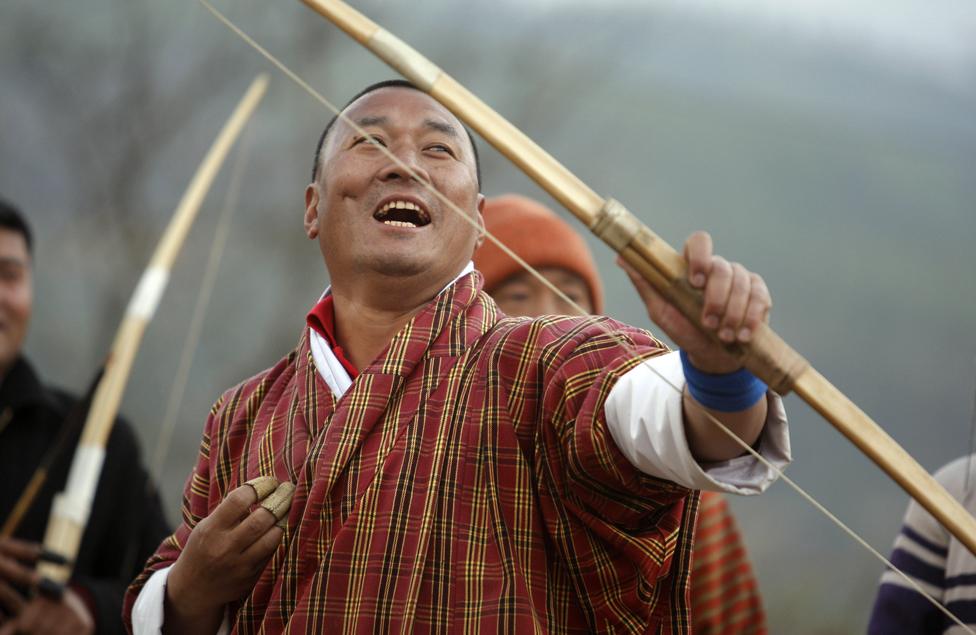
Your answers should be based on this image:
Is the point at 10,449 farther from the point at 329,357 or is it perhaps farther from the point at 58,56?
the point at 58,56

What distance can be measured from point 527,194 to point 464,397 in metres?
4.58

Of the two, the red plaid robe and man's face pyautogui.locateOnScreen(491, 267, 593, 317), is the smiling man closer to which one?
the red plaid robe

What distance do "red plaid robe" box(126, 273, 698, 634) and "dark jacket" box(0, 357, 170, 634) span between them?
139cm

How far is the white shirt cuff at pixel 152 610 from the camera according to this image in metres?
1.91

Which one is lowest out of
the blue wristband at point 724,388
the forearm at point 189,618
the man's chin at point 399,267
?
the forearm at point 189,618

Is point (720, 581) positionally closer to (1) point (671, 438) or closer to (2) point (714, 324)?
(1) point (671, 438)

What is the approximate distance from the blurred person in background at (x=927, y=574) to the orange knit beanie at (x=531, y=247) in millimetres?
1159

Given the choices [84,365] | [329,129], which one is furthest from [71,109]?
[329,129]

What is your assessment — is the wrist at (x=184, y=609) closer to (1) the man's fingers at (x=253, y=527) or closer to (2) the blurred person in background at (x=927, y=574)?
(1) the man's fingers at (x=253, y=527)

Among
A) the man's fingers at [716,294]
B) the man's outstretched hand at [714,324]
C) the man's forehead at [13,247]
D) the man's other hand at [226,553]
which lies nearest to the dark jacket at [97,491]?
the man's forehead at [13,247]

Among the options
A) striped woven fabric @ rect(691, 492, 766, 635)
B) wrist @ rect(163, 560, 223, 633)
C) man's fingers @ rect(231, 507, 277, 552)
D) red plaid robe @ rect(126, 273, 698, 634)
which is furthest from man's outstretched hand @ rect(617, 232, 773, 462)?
striped woven fabric @ rect(691, 492, 766, 635)

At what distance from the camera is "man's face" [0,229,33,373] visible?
3.22 metres

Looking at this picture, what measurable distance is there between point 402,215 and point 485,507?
538 mm

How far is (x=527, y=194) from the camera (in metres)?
6.30
